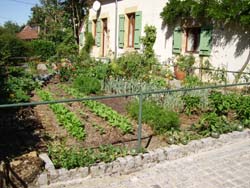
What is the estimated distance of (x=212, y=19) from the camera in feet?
34.8

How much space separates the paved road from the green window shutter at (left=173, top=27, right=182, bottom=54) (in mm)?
7666

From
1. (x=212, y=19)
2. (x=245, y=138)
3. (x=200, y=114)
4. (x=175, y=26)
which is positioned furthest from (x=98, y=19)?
(x=245, y=138)

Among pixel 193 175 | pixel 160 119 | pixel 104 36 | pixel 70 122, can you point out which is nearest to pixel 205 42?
pixel 160 119

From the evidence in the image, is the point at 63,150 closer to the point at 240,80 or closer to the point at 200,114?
the point at 200,114

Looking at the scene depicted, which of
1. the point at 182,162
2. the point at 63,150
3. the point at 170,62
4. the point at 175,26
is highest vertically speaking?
the point at 175,26

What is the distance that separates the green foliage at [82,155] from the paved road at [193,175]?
9.8 inches

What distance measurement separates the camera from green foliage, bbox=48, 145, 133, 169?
396 cm

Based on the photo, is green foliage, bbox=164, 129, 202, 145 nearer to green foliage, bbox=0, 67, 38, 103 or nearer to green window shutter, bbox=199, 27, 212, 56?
green foliage, bbox=0, 67, 38, 103

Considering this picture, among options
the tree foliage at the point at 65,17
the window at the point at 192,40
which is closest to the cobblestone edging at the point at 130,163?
the window at the point at 192,40

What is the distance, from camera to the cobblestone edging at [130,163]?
3787 millimetres

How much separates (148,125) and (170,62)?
7.24 m

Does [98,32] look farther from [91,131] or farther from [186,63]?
[91,131]

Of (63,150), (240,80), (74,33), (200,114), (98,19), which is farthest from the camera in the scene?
(74,33)

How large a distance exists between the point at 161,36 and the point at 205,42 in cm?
273
